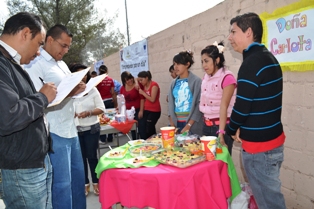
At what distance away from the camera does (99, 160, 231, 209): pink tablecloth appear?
1813 millimetres

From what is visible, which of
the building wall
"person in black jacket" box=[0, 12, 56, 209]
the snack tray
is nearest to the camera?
"person in black jacket" box=[0, 12, 56, 209]

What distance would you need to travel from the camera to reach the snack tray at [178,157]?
75.0 inches

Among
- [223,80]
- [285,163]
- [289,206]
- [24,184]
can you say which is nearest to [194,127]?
[223,80]

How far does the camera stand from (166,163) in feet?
6.40

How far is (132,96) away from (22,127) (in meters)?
3.88

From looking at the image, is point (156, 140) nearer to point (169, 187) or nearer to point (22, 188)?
point (169, 187)

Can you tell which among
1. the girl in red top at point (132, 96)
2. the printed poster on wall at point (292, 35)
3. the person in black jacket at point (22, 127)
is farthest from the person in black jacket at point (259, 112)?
the girl in red top at point (132, 96)

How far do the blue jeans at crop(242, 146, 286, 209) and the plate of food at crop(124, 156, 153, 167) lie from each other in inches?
30.1

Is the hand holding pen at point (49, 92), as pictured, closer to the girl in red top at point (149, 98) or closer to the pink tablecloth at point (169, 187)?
the pink tablecloth at point (169, 187)

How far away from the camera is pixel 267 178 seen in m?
1.83

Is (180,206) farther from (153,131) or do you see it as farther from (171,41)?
(171,41)
